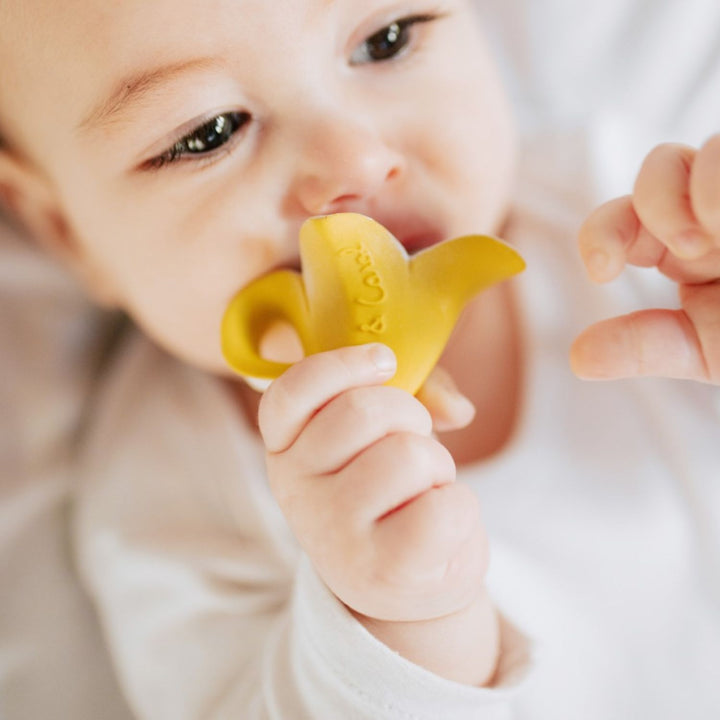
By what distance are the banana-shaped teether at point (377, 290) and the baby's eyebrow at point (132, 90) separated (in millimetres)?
158

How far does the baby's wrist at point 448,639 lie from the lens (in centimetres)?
Answer: 66

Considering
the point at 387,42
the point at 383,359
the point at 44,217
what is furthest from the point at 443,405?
the point at 44,217

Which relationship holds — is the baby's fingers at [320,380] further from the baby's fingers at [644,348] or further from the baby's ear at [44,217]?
the baby's ear at [44,217]

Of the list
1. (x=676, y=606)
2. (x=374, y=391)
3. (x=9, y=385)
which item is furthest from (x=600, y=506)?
(x=9, y=385)

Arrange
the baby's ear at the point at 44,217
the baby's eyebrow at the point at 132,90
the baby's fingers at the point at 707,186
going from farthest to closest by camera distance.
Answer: the baby's ear at the point at 44,217, the baby's eyebrow at the point at 132,90, the baby's fingers at the point at 707,186

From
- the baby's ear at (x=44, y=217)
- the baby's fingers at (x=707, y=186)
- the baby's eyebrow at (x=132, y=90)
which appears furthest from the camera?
the baby's ear at (x=44, y=217)

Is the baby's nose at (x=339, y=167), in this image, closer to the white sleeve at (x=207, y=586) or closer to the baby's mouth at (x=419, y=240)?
the baby's mouth at (x=419, y=240)

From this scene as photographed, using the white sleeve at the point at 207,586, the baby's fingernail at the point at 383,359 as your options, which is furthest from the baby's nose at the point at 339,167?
the white sleeve at the point at 207,586

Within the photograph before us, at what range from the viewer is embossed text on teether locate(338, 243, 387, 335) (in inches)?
25.0

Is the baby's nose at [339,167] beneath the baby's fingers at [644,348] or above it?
above

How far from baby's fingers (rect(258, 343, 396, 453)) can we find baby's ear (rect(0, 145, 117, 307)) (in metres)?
0.41

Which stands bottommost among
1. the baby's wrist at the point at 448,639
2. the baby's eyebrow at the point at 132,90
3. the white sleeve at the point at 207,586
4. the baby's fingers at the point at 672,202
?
the white sleeve at the point at 207,586

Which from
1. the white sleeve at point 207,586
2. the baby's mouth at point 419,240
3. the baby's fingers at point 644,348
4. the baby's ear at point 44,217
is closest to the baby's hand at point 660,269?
the baby's fingers at point 644,348

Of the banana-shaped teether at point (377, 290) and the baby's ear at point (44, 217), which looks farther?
the baby's ear at point (44, 217)
